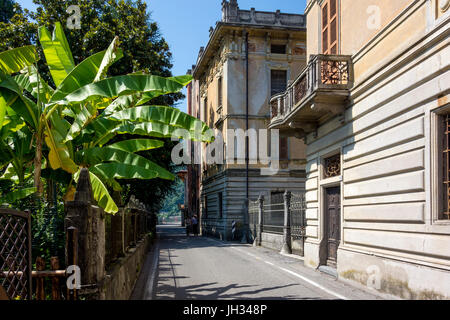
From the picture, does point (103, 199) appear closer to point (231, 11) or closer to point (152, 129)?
point (152, 129)

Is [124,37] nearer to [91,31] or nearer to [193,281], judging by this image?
[91,31]

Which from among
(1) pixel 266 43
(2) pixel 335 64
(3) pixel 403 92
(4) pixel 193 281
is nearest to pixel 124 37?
(1) pixel 266 43

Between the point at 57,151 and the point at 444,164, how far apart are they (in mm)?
7322

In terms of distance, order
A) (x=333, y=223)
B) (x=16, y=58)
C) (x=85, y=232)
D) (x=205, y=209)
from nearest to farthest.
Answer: (x=85, y=232)
(x=16, y=58)
(x=333, y=223)
(x=205, y=209)

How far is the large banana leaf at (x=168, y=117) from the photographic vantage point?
9.04 meters

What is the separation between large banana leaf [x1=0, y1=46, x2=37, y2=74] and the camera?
8.33 meters

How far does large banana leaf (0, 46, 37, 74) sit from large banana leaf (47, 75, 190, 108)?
3.49 ft

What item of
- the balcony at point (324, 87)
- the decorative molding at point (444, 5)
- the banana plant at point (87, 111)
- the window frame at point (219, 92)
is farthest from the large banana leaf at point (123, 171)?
the window frame at point (219, 92)

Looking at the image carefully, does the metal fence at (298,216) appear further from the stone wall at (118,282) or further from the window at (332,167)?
the stone wall at (118,282)

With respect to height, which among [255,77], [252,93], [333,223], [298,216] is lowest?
[298,216]

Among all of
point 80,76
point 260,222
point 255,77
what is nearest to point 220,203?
point 260,222

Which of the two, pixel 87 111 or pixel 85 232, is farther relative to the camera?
pixel 87 111

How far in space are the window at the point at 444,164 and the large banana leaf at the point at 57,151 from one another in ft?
23.3

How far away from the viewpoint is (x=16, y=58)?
27.7 ft
